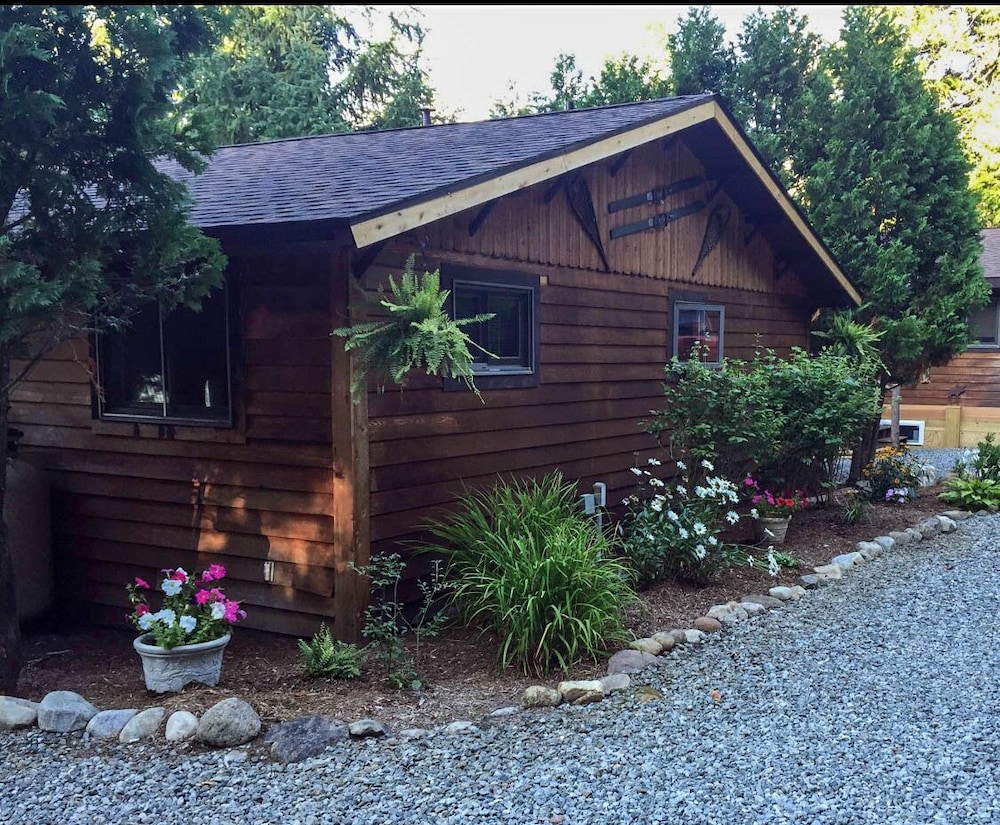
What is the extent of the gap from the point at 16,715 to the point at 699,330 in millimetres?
6998

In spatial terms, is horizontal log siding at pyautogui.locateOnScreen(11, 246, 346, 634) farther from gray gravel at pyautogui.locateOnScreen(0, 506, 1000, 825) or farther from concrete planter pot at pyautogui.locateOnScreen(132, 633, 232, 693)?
gray gravel at pyautogui.locateOnScreen(0, 506, 1000, 825)

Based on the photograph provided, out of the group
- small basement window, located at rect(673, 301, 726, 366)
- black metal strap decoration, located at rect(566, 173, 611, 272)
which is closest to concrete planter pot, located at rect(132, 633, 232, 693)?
black metal strap decoration, located at rect(566, 173, 611, 272)

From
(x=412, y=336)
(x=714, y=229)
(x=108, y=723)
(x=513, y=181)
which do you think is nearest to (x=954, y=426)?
(x=714, y=229)

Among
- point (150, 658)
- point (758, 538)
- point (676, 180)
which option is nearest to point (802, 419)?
point (758, 538)

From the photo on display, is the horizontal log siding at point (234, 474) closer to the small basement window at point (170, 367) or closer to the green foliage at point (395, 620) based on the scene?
the small basement window at point (170, 367)

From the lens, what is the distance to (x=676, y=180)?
8.64m

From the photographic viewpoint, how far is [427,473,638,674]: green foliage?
4.95 meters

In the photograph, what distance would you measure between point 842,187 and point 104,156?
390 inches

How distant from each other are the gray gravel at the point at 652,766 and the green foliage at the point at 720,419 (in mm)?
2389

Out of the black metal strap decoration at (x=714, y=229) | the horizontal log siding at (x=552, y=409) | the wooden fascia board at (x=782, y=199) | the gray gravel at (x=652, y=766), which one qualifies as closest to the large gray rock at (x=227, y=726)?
the gray gravel at (x=652, y=766)

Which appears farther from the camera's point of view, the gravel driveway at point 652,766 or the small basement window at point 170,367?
the small basement window at point 170,367

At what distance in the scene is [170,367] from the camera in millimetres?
6020

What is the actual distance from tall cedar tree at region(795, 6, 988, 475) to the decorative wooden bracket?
697 cm

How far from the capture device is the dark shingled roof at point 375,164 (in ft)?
16.6
